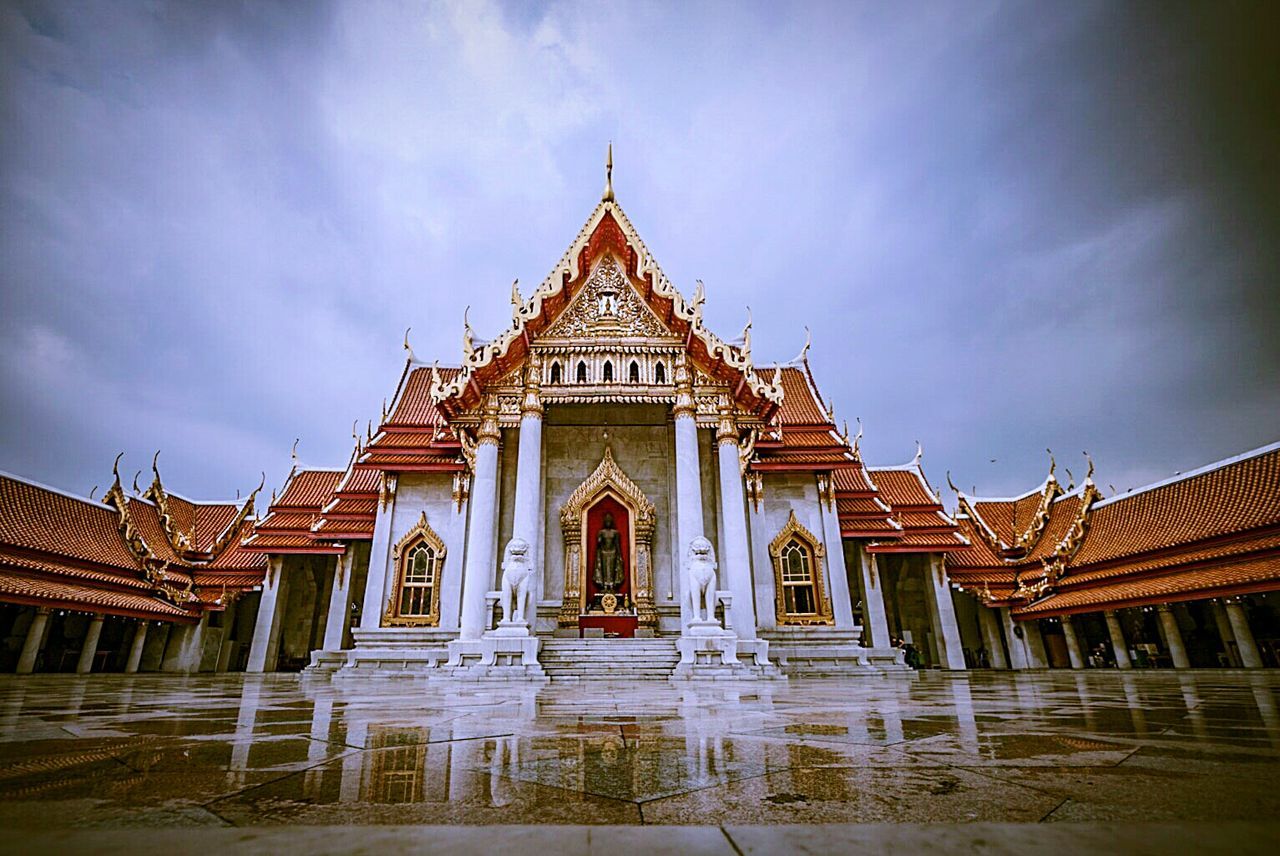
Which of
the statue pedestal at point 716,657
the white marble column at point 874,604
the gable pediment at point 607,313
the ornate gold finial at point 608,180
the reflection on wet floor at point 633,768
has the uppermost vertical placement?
the ornate gold finial at point 608,180

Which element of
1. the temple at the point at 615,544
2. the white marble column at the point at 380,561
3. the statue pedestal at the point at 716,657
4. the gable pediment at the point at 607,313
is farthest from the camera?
the white marble column at the point at 380,561

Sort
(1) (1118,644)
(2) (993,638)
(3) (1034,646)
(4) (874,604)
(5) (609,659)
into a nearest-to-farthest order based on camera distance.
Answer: (5) (609,659)
(4) (874,604)
(1) (1118,644)
(3) (1034,646)
(2) (993,638)

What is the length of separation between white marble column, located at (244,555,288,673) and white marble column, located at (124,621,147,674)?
362cm

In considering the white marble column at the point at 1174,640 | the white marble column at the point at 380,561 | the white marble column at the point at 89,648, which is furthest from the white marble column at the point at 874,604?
the white marble column at the point at 89,648

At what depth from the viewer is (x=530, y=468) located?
35.7ft

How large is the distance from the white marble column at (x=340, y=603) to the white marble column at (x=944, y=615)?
15.7 meters

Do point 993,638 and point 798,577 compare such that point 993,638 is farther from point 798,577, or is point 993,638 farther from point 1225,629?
point 798,577

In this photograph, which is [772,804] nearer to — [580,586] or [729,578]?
[729,578]

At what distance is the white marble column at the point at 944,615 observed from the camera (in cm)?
1664

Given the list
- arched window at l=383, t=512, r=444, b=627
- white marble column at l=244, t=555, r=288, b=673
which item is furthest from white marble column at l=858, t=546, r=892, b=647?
white marble column at l=244, t=555, r=288, b=673

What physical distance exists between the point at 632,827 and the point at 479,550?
976cm

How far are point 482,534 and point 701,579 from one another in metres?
3.83

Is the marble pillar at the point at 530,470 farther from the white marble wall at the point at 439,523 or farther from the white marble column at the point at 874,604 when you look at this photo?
the white marble column at the point at 874,604

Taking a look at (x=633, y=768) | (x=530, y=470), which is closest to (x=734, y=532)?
(x=530, y=470)
